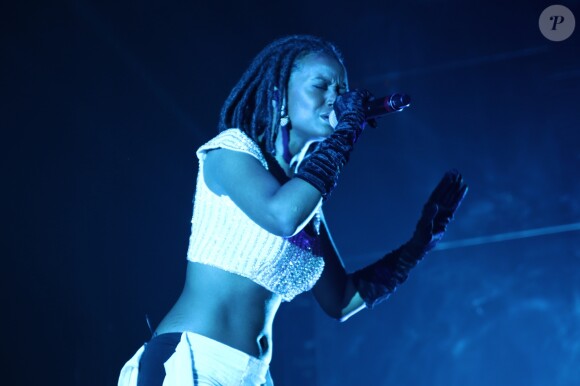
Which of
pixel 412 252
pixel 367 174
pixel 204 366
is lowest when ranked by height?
pixel 367 174

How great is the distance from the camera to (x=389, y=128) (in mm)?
4102

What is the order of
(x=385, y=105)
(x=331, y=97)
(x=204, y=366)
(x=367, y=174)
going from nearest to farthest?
(x=204, y=366) < (x=385, y=105) < (x=331, y=97) < (x=367, y=174)

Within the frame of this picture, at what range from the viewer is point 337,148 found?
57.6 inches

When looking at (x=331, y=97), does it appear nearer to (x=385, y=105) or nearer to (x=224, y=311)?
(x=385, y=105)

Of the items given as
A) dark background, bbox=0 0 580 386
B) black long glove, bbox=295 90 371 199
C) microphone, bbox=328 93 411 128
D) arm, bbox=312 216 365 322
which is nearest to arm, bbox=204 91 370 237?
black long glove, bbox=295 90 371 199

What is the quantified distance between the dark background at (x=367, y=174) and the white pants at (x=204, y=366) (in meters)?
1.04

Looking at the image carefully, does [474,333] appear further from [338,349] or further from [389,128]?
[389,128]

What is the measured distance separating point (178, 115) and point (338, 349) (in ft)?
5.95

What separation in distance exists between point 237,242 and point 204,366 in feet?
0.93

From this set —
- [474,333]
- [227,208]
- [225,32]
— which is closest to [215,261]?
[227,208]

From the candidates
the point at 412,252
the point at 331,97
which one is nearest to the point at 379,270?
the point at 412,252

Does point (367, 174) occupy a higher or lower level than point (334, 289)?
lower

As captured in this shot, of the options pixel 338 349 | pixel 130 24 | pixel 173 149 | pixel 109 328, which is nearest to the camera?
pixel 109 328

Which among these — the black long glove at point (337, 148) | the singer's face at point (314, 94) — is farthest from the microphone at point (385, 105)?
the singer's face at point (314, 94)
